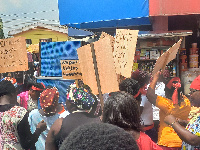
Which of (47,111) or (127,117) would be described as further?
(47,111)

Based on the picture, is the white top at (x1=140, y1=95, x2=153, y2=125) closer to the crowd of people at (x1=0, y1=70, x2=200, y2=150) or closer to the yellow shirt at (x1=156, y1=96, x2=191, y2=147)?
the crowd of people at (x1=0, y1=70, x2=200, y2=150)

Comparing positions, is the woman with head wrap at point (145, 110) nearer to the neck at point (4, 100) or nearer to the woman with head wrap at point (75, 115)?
the woman with head wrap at point (75, 115)

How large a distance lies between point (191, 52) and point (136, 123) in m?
5.91

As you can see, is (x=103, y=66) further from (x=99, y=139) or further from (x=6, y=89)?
Answer: (x=99, y=139)

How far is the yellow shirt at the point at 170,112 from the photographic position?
2870mm

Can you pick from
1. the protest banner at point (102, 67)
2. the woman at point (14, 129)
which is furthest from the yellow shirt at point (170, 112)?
the woman at point (14, 129)

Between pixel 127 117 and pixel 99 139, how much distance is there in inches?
39.8

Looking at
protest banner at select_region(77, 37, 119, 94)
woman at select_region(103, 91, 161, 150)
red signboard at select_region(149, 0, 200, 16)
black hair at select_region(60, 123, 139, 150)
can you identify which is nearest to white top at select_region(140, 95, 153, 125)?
protest banner at select_region(77, 37, 119, 94)

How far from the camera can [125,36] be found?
9.88 feet

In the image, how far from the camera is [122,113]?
1.89 m

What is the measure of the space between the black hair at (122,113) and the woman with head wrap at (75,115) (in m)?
0.51

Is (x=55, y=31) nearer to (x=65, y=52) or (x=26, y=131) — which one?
(x=65, y=52)

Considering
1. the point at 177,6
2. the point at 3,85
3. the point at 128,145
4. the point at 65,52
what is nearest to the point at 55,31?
the point at 177,6

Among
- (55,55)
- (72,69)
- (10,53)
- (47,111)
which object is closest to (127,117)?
(72,69)
